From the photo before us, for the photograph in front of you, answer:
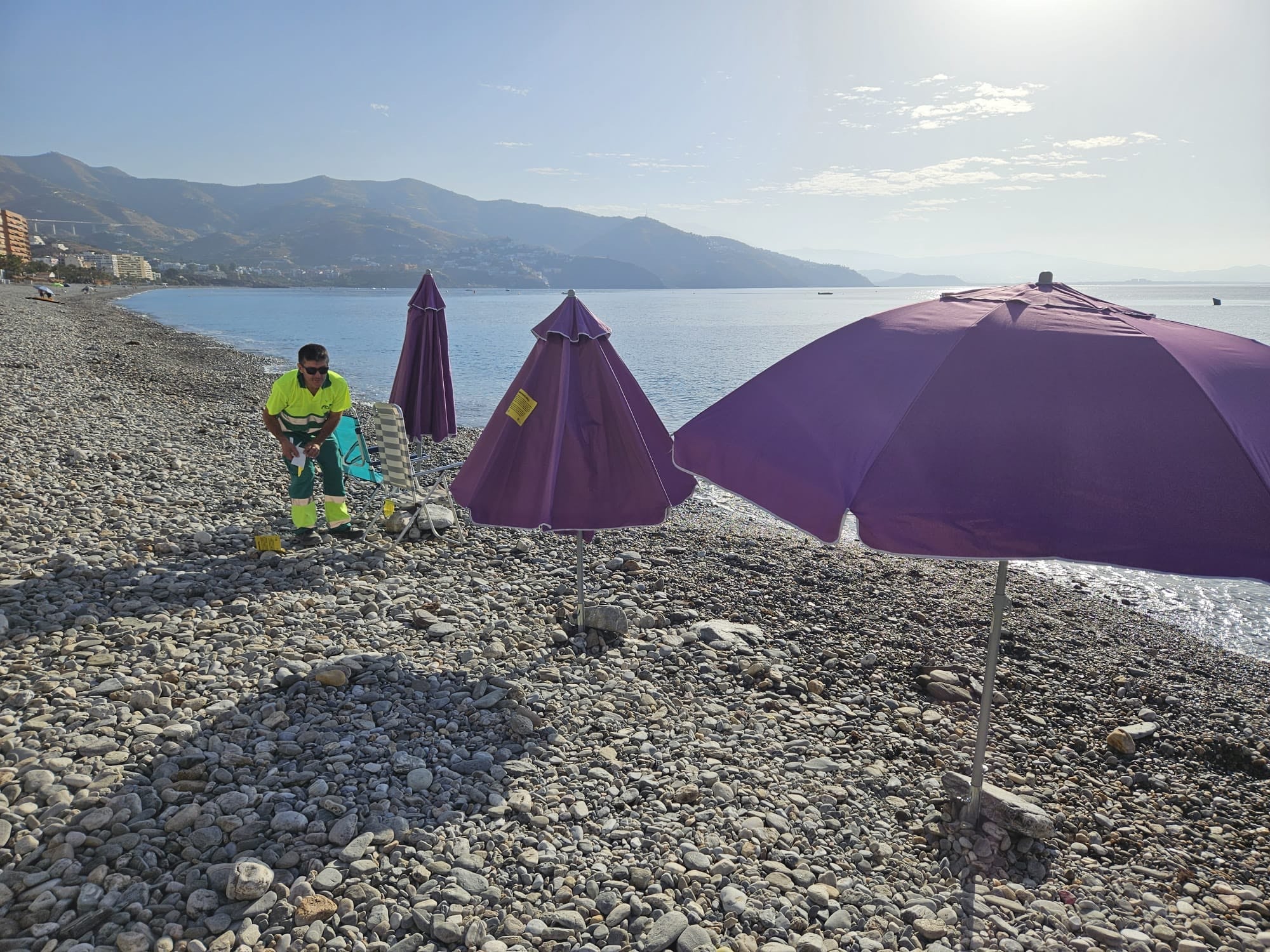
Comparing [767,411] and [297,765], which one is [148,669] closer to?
[297,765]

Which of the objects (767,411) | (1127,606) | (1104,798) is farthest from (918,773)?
(1127,606)

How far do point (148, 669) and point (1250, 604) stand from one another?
10.8 m

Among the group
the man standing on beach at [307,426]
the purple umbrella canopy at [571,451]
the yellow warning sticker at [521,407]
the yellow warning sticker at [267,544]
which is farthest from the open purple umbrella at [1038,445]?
the man standing on beach at [307,426]

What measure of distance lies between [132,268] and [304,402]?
203 metres

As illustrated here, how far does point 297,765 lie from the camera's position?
375 cm

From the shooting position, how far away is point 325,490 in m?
7.59

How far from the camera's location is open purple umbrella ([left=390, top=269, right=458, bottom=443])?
962 cm

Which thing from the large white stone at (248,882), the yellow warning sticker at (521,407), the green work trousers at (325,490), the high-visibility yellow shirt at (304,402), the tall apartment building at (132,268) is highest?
the tall apartment building at (132,268)

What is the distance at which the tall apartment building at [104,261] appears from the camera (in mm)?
160500

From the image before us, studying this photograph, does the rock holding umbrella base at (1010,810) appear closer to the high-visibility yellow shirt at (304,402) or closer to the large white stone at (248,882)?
the large white stone at (248,882)

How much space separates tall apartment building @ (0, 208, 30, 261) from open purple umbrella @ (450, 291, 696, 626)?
159 meters

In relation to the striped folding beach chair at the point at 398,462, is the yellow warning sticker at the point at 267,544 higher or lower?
lower

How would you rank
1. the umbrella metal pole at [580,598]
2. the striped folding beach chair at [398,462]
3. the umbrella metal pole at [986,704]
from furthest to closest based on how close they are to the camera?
the striped folding beach chair at [398,462] → the umbrella metal pole at [580,598] → the umbrella metal pole at [986,704]

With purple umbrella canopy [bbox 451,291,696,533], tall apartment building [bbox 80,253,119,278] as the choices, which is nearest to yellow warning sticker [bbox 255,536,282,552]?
purple umbrella canopy [bbox 451,291,696,533]
